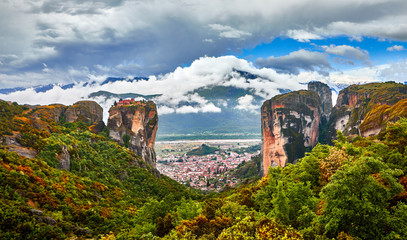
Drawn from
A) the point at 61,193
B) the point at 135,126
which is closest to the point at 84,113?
the point at 135,126

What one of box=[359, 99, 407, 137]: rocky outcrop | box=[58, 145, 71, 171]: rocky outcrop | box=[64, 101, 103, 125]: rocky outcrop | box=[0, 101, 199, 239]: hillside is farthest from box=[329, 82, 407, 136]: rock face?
box=[64, 101, 103, 125]: rocky outcrop

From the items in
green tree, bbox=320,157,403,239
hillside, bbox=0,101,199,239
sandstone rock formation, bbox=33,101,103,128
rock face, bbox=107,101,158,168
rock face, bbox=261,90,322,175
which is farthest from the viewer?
rock face, bbox=261,90,322,175

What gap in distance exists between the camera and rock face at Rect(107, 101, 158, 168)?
91.8 meters

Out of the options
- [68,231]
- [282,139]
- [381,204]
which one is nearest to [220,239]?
[381,204]

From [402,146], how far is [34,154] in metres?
51.3

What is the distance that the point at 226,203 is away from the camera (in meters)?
27.4

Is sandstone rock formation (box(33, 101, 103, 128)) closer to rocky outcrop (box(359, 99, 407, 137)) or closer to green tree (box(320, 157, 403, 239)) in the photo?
green tree (box(320, 157, 403, 239))

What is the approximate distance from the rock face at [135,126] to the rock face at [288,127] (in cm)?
5133

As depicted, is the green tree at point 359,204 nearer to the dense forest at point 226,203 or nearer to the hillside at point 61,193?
the dense forest at point 226,203

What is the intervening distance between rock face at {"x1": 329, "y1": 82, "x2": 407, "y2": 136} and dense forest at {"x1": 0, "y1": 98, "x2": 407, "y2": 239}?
33656 mm

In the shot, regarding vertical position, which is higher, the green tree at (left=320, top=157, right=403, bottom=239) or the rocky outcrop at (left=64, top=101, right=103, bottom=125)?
the rocky outcrop at (left=64, top=101, right=103, bottom=125)

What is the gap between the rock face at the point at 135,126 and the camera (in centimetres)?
9181

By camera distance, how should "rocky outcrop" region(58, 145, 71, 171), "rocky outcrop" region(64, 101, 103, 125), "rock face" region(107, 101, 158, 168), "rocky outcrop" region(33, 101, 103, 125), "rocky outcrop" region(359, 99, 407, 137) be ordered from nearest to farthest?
"rocky outcrop" region(58, 145, 71, 171) → "rocky outcrop" region(359, 99, 407, 137) → "rocky outcrop" region(33, 101, 103, 125) → "rocky outcrop" region(64, 101, 103, 125) → "rock face" region(107, 101, 158, 168)

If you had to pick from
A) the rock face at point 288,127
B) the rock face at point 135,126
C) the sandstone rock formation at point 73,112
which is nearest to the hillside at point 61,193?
the sandstone rock formation at point 73,112
